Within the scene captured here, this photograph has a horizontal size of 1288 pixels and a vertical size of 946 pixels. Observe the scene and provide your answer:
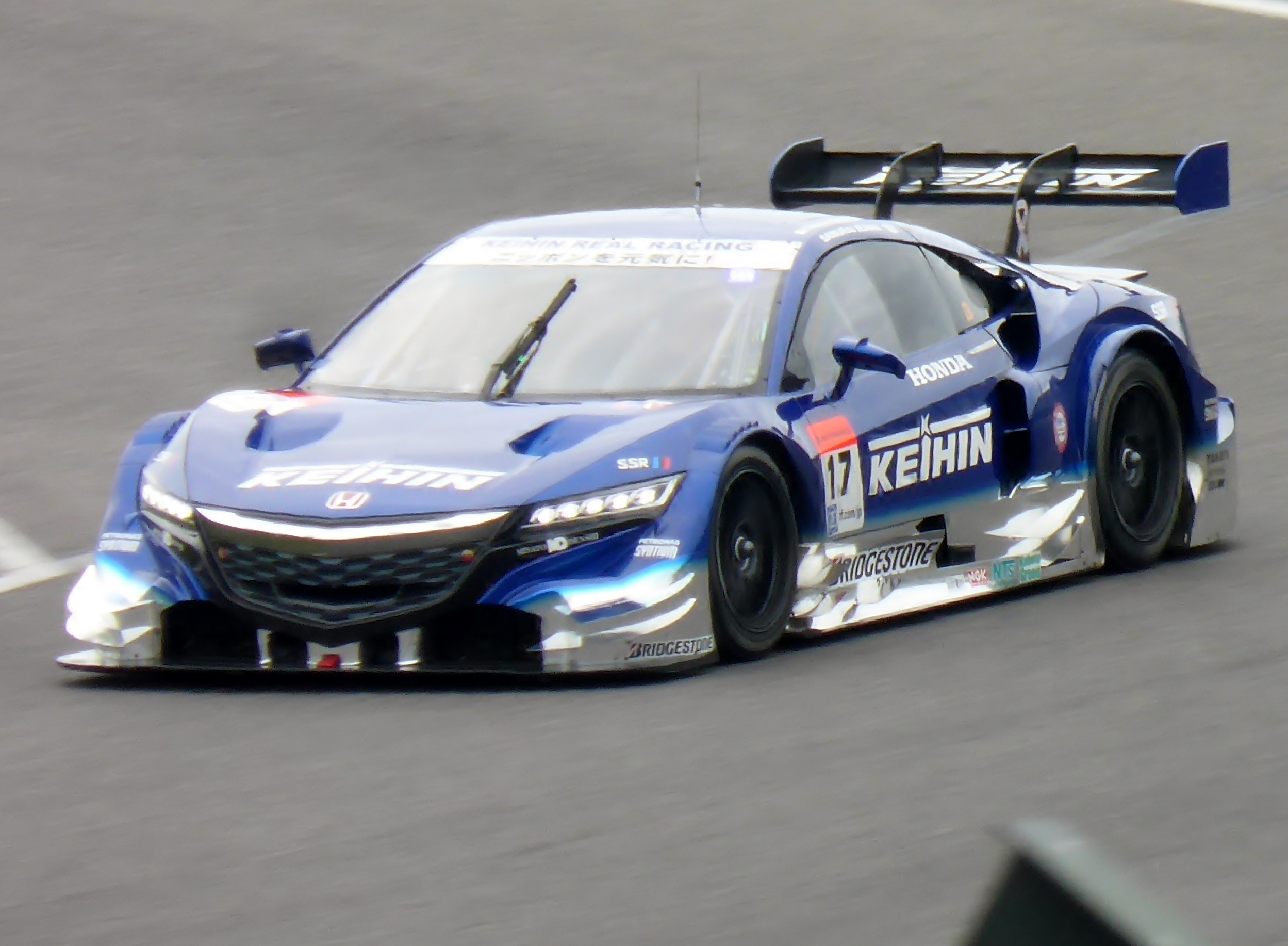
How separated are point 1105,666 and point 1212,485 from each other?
2.68 metres

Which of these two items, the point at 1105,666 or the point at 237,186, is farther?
the point at 237,186

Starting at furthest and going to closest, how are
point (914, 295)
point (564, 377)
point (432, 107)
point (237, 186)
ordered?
point (432, 107), point (237, 186), point (914, 295), point (564, 377)

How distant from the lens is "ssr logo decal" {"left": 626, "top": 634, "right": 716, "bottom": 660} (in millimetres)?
6988

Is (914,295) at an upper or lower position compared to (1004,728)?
upper

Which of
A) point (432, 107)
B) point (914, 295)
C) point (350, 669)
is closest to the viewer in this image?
point (350, 669)

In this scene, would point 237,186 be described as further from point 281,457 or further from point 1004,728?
point 1004,728

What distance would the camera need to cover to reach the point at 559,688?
23.1ft

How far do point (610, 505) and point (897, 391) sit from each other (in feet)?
5.06

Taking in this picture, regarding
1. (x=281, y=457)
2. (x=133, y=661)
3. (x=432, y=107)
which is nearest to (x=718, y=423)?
(x=281, y=457)

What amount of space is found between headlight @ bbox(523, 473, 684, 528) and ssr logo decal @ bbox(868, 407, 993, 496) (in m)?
1.11

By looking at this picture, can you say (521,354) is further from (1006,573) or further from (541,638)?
(1006,573)

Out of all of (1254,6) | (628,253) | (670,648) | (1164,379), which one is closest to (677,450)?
(670,648)

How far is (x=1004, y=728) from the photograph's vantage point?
634cm

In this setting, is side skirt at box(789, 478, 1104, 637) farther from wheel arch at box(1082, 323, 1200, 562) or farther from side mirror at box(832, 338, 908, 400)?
side mirror at box(832, 338, 908, 400)
